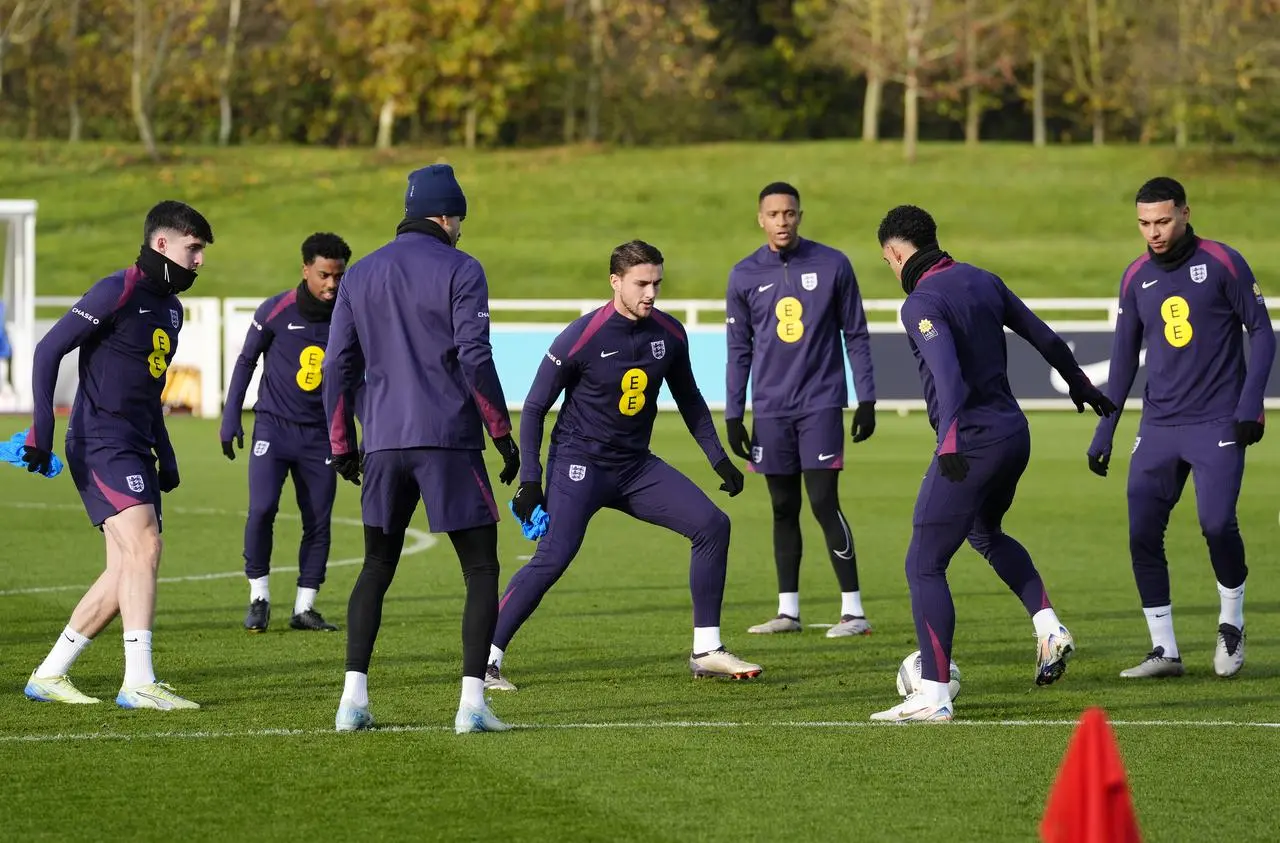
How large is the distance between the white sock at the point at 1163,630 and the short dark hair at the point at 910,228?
240cm

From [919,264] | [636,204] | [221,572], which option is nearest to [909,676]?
[919,264]

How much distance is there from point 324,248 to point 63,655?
3032 mm

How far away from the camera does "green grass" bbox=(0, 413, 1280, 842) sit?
6.56 m

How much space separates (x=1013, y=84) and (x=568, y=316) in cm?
3049

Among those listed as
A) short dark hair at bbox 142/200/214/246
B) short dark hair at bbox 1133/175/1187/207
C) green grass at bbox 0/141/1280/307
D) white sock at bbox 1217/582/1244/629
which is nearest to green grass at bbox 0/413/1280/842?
white sock at bbox 1217/582/1244/629

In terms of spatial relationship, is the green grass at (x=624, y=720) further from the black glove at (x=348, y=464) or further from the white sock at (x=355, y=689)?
the black glove at (x=348, y=464)

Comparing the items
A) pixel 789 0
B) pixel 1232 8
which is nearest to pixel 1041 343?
pixel 1232 8

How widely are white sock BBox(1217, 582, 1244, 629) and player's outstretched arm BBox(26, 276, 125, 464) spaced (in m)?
5.20

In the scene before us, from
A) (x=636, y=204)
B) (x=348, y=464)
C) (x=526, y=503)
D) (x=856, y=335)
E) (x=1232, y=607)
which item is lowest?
A: (x=1232, y=607)

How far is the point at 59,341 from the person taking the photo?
8.45 meters

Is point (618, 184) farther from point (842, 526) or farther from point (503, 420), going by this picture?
point (503, 420)

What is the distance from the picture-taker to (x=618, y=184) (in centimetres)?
5672

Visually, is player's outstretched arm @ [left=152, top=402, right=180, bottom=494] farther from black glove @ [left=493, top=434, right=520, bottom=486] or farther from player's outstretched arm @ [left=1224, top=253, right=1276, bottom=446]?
player's outstretched arm @ [left=1224, top=253, right=1276, bottom=446]

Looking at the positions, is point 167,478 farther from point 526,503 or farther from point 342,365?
point 526,503
